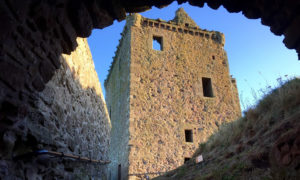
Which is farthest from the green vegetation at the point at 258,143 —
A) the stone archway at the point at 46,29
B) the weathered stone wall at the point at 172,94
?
the weathered stone wall at the point at 172,94

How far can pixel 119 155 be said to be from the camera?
1166cm

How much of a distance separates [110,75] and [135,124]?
291 inches

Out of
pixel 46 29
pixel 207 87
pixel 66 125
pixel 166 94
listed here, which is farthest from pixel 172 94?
pixel 46 29

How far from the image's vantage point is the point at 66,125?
144 inches

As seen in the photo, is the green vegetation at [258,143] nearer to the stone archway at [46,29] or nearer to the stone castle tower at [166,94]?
the stone archway at [46,29]

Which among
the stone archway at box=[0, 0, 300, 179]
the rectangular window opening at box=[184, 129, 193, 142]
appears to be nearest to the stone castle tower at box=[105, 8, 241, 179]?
the rectangular window opening at box=[184, 129, 193, 142]

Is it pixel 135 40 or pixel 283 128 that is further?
pixel 135 40

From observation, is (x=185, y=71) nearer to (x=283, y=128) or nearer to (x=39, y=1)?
(x=283, y=128)

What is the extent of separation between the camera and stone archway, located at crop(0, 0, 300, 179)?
1.94m

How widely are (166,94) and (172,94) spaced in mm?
318

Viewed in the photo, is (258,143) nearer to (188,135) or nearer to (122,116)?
(188,135)

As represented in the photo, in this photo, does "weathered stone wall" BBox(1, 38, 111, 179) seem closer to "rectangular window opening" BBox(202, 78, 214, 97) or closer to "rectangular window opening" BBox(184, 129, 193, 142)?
"rectangular window opening" BBox(184, 129, 193, 142)

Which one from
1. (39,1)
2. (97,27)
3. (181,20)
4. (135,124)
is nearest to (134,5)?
(97,27)

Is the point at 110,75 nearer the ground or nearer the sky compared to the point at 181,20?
nearer the ground
